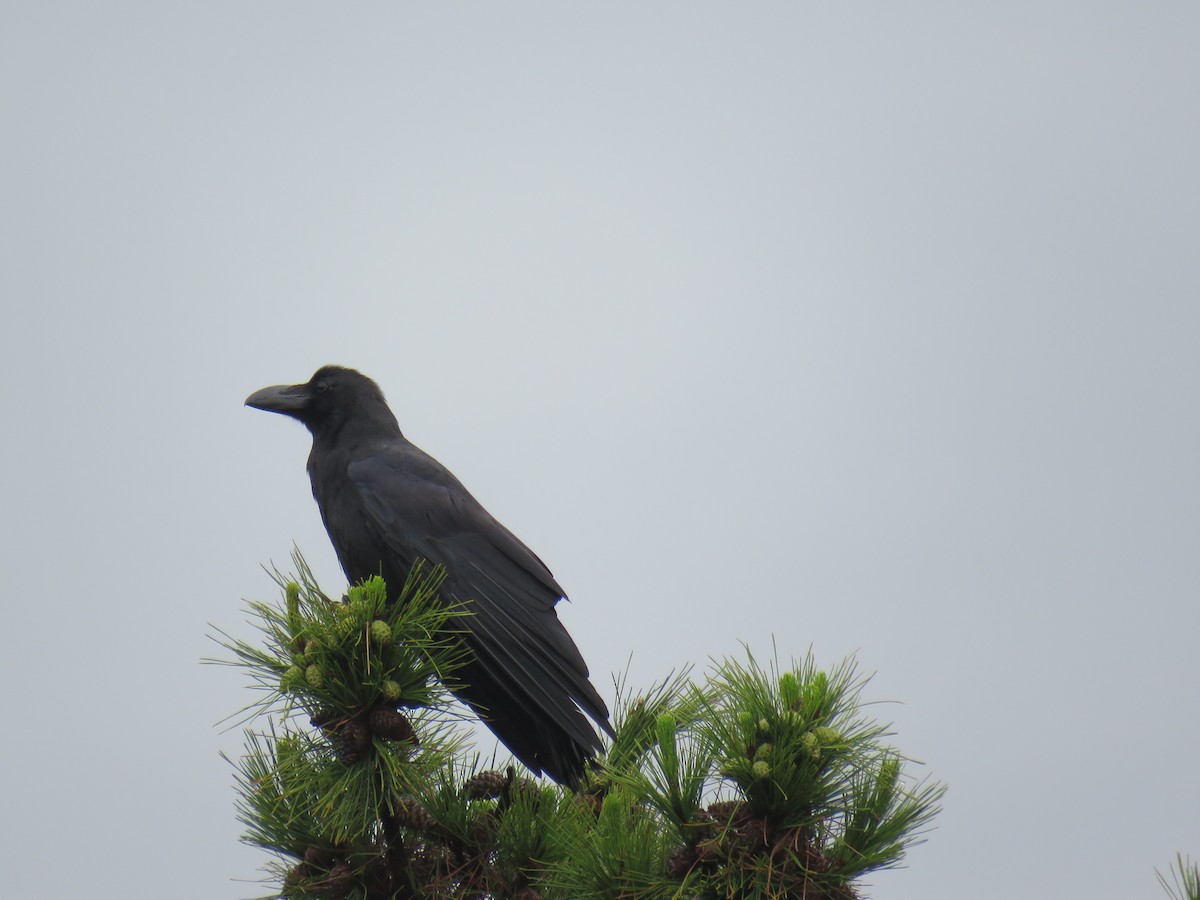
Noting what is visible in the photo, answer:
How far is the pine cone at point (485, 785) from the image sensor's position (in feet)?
12.2

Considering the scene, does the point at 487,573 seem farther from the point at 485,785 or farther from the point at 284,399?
the point at 485,785

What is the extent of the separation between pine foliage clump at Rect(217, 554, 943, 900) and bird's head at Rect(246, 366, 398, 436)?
2.96m

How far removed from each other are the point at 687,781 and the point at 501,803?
91 cm

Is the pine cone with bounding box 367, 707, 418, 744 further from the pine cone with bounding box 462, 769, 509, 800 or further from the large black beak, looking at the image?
the large black beak

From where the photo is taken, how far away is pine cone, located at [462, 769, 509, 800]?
3717 millimetres

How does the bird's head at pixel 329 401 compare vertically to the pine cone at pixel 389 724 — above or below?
above

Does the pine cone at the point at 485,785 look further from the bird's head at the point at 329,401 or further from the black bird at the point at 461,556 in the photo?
the bird's head at the point at 329,401

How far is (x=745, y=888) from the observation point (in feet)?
9.70

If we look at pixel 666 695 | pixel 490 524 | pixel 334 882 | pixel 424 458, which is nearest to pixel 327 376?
pixel 424 458

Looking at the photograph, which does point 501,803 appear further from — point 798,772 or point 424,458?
point 424,458

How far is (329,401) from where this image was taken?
6.83 m

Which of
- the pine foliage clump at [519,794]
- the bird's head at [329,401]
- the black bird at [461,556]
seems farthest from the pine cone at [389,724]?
the bird's head at [329,401]

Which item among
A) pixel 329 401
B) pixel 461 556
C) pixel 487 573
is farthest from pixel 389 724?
pixel 329 401

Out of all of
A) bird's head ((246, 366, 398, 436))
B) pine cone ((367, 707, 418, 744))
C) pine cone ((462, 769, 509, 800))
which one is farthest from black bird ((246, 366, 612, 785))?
pine cone ((367, 707, 418, 744))
